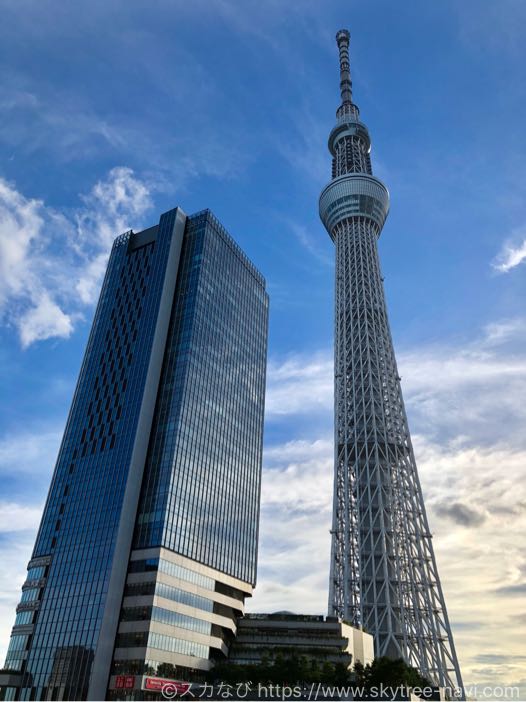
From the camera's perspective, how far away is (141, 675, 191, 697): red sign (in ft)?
263

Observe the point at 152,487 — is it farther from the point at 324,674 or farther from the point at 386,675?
the point at 386,675

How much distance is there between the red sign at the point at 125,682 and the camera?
263 feet

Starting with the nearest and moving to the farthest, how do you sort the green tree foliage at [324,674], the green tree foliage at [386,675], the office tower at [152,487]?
the green tree foliage at [386,675] < the green tree foliage at [324,674] < the office tower at [152,487]

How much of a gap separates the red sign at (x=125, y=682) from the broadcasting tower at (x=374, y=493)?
5038cm

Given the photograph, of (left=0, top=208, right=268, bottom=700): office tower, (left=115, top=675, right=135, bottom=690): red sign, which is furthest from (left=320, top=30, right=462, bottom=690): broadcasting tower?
(left=115, top=675, right=135, bottom=690): red sign

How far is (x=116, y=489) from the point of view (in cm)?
9494

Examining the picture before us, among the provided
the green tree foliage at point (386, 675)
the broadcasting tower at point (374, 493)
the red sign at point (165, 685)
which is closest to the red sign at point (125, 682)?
the red sign at point (165, 685)

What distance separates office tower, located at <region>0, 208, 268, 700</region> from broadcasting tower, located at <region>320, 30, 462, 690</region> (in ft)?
74.9

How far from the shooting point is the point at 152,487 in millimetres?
96250

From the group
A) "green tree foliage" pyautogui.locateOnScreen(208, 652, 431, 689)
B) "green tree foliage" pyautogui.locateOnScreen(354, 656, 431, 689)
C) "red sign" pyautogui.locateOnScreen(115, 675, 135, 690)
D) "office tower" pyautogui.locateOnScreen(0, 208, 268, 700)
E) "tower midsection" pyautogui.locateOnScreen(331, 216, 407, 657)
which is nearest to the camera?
"green tree foliage" pyautogui.locateOnScreen(354, 656, 431, 689)

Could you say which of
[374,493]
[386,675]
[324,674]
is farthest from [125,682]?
[374,493]

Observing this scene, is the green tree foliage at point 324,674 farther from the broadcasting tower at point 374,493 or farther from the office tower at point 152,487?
the broadcasting tower at point 374,493

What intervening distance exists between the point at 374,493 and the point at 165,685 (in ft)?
207

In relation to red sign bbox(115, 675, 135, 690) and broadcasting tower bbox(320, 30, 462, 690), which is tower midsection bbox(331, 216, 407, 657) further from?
red sign bbox(115, 675, 135, 690)
